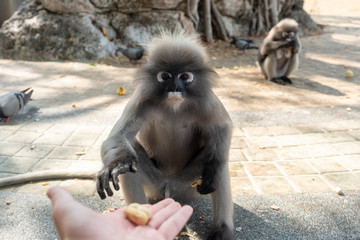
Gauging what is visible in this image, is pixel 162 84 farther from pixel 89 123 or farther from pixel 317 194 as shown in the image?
pixel 89 123

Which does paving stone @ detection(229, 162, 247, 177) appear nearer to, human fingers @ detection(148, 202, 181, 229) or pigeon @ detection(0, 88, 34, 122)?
human fingers @ detection(148, 202, 181, 229)

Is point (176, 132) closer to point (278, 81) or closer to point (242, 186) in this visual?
point (242, 186)

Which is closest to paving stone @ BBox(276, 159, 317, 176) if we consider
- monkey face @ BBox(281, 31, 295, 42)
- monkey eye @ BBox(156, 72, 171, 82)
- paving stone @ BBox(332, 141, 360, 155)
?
paving stone @ BBox(332, 141, 360, 155)

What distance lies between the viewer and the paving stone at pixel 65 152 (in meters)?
3.37

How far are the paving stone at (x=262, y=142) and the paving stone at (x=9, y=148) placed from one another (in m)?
2.52

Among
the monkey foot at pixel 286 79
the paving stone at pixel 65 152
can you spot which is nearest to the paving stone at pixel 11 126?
the paving stone at pixel 65 152

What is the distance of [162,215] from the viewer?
5.75 ft

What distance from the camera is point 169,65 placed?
217cm

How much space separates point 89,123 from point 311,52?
7.11m

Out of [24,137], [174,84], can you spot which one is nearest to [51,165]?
[24,137]

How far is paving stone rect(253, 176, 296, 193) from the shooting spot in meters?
2.82

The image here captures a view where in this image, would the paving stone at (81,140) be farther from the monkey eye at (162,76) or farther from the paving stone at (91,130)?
the monkey eye at (162,76)

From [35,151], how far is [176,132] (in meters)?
1.85

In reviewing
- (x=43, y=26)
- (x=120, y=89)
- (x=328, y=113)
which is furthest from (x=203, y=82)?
(x=43, y=26)
